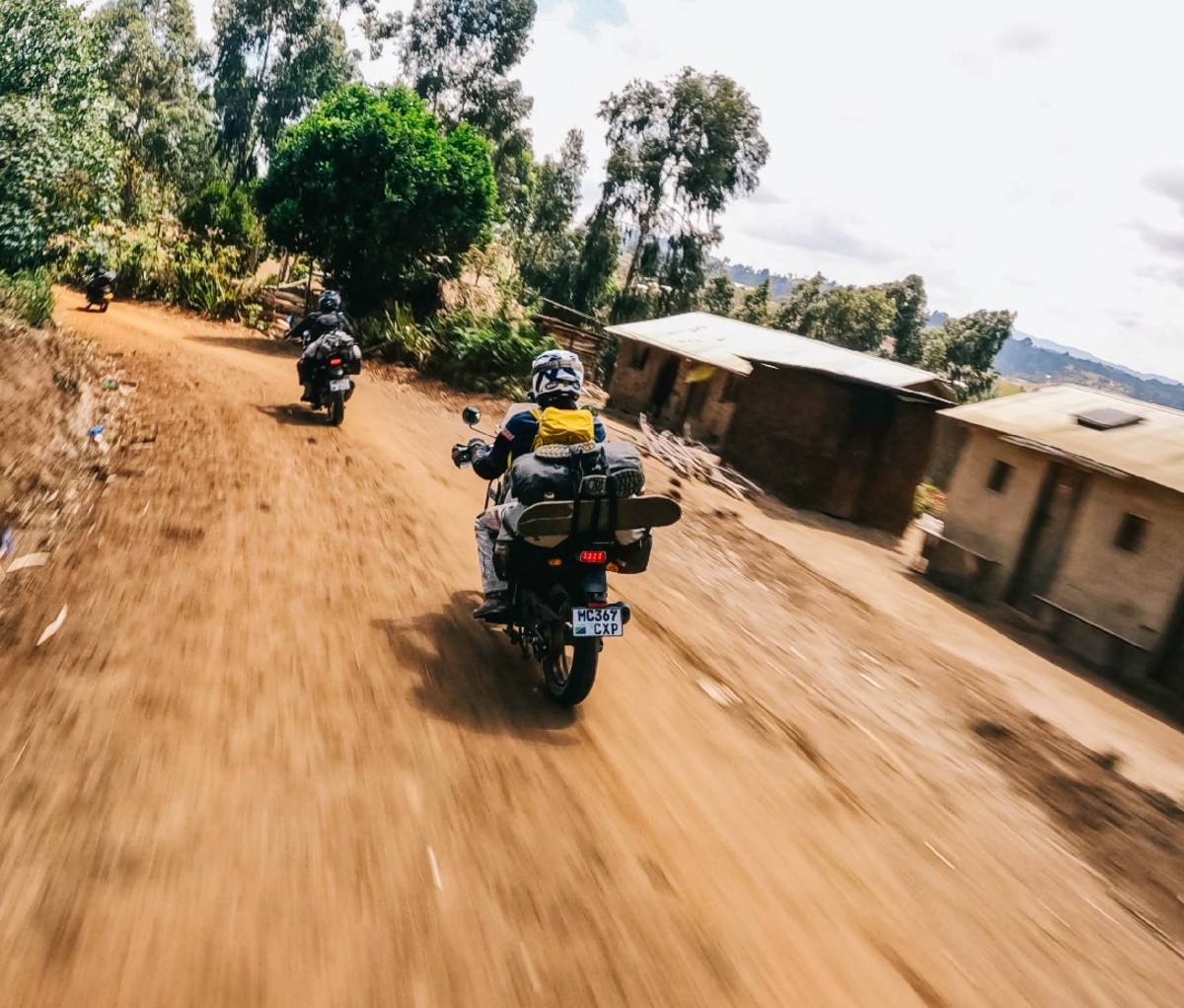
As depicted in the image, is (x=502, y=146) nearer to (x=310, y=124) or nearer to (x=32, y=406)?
(x=310, y=124)

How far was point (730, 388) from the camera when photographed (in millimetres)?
22547

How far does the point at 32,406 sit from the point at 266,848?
684 cm

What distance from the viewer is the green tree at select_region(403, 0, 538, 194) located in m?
42.2

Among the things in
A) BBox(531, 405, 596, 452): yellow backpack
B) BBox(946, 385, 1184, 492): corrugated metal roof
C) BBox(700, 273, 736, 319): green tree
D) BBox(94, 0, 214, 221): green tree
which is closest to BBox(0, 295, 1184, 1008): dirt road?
BBox(531, 405, 596, 452): yellow backpack

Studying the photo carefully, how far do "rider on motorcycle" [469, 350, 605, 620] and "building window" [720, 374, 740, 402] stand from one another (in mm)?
16713

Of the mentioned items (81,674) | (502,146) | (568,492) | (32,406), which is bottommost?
(81,674)

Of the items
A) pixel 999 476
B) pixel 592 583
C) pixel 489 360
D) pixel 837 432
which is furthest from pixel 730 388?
pixel 592 583

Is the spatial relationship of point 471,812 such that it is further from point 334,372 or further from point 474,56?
point 474,56

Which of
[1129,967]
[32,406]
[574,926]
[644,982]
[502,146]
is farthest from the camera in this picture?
[502,146]

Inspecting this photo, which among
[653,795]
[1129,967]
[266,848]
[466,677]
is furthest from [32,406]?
[1129,967]

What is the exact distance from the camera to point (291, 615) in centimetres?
585

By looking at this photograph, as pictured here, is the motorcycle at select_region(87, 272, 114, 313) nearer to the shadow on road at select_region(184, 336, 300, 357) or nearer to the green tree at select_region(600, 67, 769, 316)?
the shadow on road at select_region(184, 336, 300, 357)

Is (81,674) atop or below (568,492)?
below

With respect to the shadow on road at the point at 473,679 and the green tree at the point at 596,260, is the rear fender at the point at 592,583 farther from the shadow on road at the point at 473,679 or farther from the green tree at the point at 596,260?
the green tree at the point at 596,260
